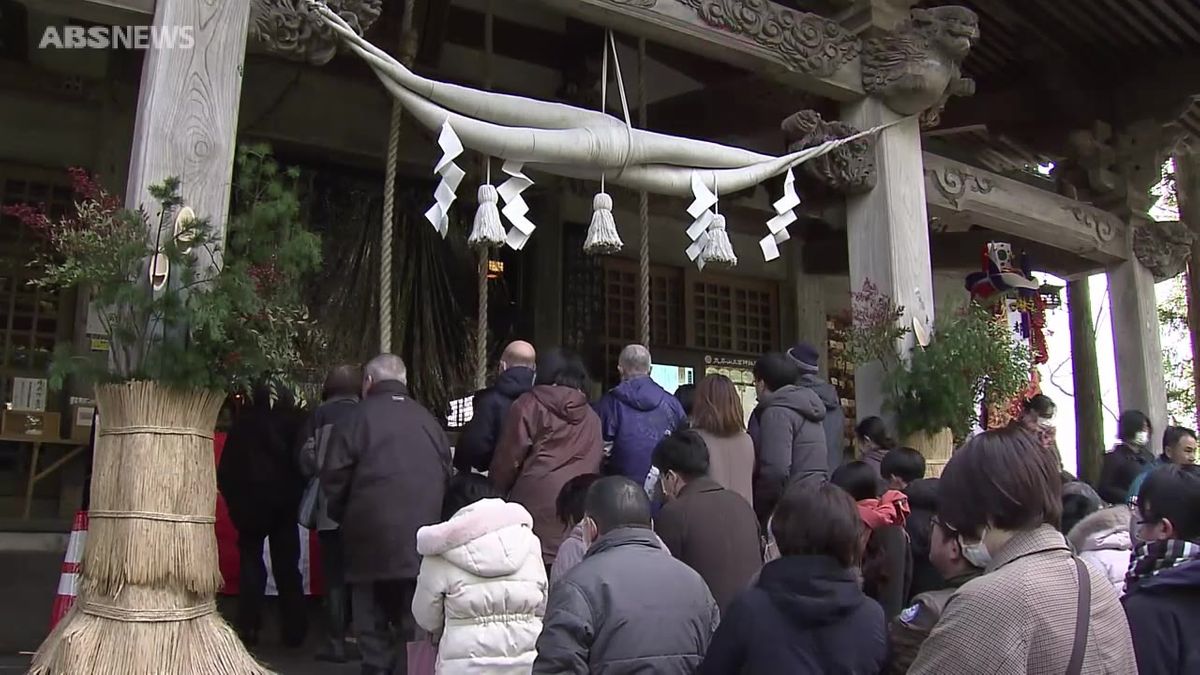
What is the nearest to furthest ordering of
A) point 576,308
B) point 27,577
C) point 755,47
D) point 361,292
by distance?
point 27,577, point 755,47, point 361,292, point 576,308

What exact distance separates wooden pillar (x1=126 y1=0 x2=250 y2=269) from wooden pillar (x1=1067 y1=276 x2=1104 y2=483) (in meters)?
8.11

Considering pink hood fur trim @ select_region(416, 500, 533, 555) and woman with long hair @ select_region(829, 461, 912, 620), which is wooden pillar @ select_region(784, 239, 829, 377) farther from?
pink hood fur trim @ select_region(416, 500, 533, 555)

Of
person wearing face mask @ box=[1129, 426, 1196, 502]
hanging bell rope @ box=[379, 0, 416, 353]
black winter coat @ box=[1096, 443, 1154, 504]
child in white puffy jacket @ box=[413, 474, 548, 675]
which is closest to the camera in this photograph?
child in white puffy jacket @ box=[413, 474, 548, 675]

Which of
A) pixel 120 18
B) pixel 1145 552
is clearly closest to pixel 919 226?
→ pixel 1145 552

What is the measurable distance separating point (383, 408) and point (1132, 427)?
433cm

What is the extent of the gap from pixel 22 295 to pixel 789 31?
4726 millimetres

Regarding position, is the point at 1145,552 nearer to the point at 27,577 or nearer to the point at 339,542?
the point at 339,542

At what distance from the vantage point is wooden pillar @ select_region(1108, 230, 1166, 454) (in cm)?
807

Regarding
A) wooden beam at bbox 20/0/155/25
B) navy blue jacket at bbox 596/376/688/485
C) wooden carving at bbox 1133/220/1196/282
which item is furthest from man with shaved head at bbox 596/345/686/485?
wooden carving at bbox 1133/220/1196/282

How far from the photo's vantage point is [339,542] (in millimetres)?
4484

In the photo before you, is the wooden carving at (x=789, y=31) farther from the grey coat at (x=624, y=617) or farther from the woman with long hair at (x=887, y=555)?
the grey coat at (x=624, y=617)

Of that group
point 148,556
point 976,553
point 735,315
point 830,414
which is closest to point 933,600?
point 976,553

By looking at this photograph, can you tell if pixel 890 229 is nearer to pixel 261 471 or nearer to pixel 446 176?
pixel 446 176

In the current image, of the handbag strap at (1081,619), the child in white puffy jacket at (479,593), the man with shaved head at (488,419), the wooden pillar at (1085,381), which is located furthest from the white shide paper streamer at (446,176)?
the wooden pillar at (1085,381)
